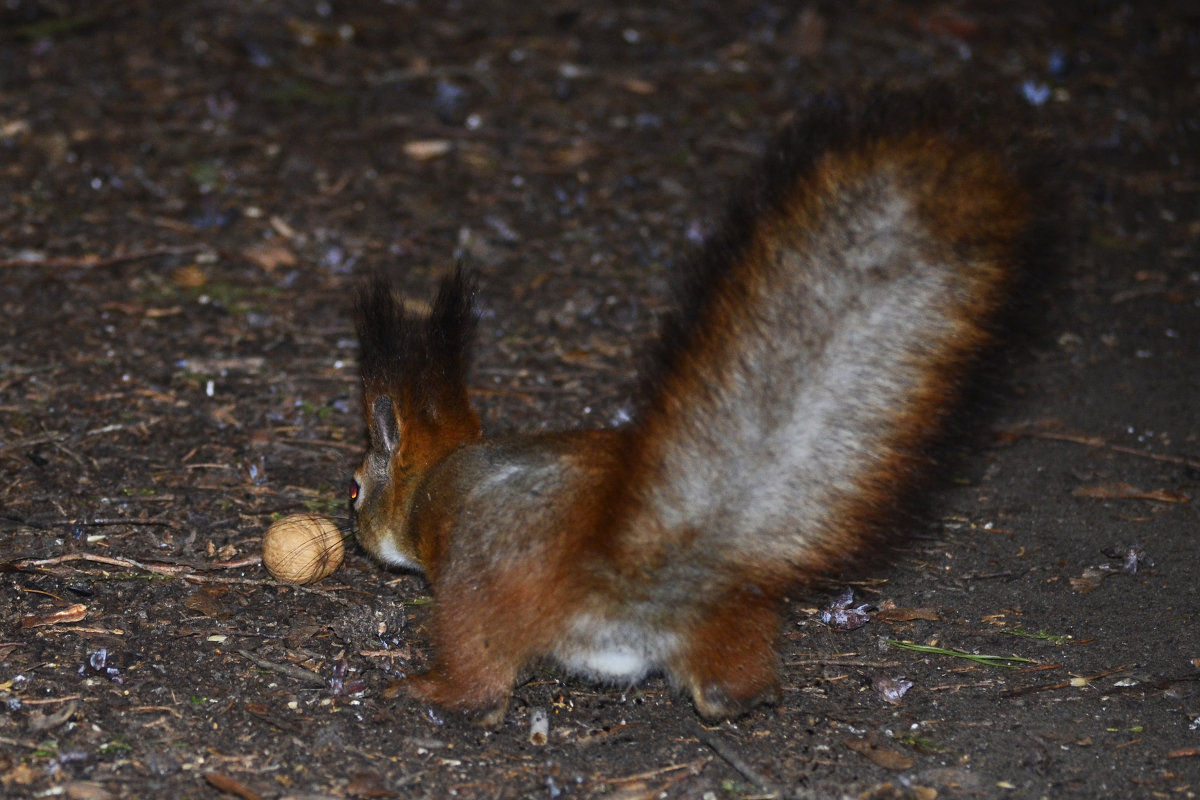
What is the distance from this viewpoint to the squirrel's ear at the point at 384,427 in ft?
11.8

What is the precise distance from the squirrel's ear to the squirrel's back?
3.12ft

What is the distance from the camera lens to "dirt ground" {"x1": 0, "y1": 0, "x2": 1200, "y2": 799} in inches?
124

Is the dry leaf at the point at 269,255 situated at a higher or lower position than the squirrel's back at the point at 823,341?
lower

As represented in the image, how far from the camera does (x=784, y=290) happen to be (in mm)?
2750

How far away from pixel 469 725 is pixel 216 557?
1125mm

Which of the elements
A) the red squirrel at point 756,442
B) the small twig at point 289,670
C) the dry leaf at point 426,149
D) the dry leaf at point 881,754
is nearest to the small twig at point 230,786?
the small twig at point 289,670

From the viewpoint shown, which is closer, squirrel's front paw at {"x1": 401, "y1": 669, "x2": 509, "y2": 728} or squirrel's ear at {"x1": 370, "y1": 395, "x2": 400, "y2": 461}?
squirrel's front paw at {"x1": 401, "y1": 669, "x2": 509, "y2": 728}

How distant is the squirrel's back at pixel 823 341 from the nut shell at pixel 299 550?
4.30 ft

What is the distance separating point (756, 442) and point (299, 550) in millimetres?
1659

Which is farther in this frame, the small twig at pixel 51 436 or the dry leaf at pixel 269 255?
the dry leaf at pixel 269 255

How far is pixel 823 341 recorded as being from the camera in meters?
2.73

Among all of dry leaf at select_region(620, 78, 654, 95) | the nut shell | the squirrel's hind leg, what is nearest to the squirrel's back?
the squirrel's hind leg

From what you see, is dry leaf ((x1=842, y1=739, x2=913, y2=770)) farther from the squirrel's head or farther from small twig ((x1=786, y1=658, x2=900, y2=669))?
the squirrel's head

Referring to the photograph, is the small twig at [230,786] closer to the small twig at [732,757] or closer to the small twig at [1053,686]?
the small twig at [732,757]
